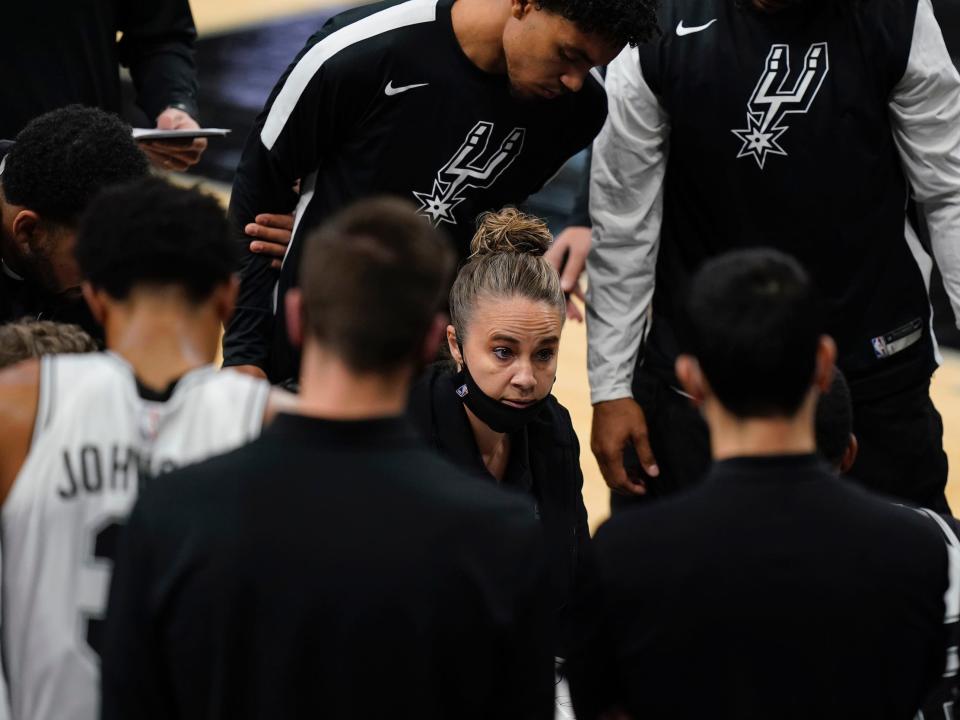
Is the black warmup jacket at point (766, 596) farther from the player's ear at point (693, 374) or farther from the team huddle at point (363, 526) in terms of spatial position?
the player's ear at point (693, 374)

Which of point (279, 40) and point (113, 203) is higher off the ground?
point (113, 203)

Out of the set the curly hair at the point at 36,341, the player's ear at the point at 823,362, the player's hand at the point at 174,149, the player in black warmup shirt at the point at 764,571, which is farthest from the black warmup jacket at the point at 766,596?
the player's hand at the point at 174,149

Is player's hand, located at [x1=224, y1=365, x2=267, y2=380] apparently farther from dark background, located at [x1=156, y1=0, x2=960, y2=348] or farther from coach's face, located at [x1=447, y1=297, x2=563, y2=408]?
dark background, located at [x1=156, y1=0, x2=960, y2=348]

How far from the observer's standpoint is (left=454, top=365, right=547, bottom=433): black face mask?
9.18 ft

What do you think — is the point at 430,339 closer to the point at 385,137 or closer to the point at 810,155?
the point at 385,137

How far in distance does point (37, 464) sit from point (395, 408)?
1.37 feet

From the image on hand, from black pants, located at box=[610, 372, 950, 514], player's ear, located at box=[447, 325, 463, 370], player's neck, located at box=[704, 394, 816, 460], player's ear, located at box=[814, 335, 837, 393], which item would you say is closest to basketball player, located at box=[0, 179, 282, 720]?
player's neck, located at box=[704, 394, 816, 460]

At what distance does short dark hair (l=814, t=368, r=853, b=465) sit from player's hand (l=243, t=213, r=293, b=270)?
46.6 inches

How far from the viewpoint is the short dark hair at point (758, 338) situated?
5.24ft

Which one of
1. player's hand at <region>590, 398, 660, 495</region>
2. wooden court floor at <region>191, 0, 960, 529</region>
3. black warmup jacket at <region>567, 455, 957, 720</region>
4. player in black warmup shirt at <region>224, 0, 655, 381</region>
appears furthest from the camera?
Answer: wooden court floor at <region>191, 0, 960, 529</region>

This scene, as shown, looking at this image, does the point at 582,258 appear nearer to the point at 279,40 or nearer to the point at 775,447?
the point at 775,447

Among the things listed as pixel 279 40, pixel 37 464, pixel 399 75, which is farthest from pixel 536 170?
pixel 279 40

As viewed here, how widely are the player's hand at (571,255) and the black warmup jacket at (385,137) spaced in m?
0.32

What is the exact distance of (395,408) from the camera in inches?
59.2
